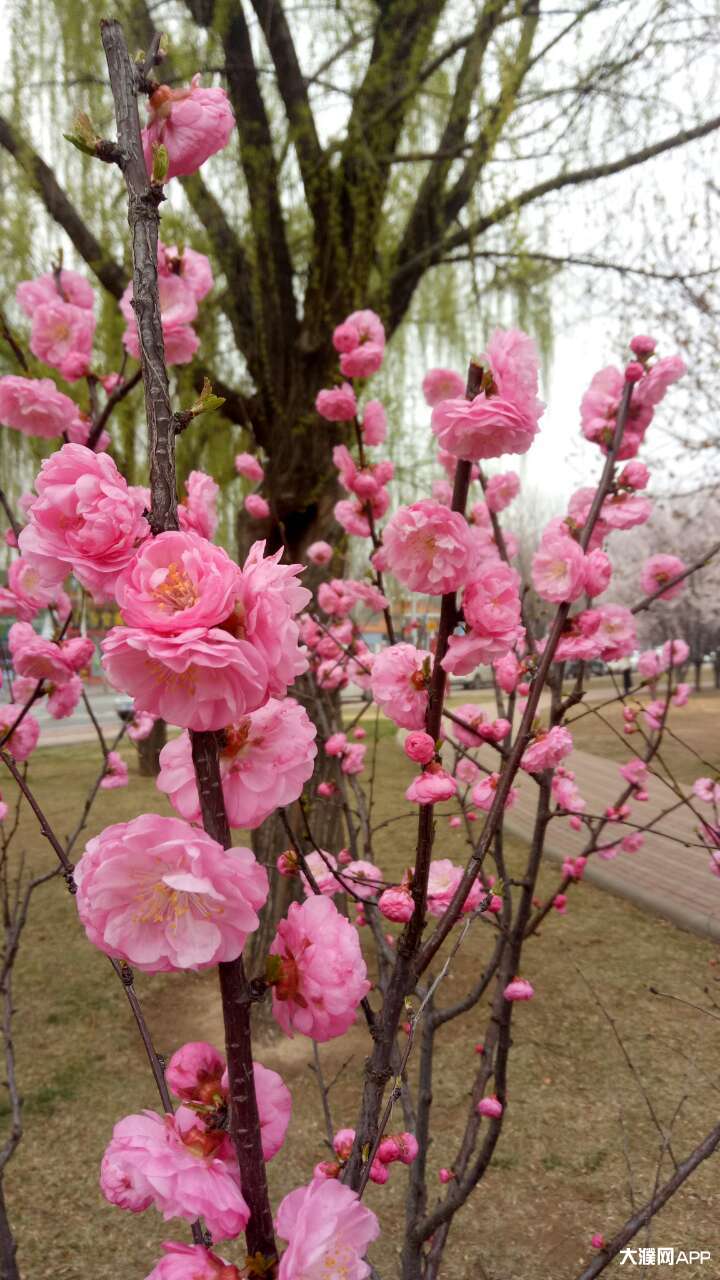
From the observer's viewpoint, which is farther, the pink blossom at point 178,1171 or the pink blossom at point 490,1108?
the pink blossom at point 490,1108

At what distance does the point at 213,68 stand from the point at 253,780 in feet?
14.7

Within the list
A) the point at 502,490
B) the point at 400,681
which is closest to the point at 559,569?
the point at 400,681

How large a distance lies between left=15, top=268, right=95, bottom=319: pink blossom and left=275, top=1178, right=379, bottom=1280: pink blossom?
2009 millimetres

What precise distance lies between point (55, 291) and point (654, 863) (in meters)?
6.40

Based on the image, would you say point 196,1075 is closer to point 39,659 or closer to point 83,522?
point 83,522

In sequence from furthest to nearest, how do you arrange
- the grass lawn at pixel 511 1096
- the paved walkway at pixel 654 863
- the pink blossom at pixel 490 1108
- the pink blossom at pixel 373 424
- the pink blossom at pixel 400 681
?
the paved walkway at pixel 654 863
the grass lawn at pixel 511 1096
the pink blossom at pixel 373 424
the pink blossom at pixel 490 1108
the pink blossom at pixel 400 681

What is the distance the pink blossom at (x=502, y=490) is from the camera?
248cm

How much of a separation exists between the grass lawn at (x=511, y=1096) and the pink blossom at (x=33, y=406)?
1640 millimetres

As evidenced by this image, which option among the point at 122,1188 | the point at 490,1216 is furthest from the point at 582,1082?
the point at 122,1188

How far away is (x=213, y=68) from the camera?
12.8 feet

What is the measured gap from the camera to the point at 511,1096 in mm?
3359

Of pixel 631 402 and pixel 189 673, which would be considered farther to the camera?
pixel 631 402

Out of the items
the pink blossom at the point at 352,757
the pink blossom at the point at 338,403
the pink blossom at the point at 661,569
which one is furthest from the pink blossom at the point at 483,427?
the pink blossom at the point at 352,757

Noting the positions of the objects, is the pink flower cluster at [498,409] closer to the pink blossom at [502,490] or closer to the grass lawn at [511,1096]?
the grass lawn at [511,1096]
